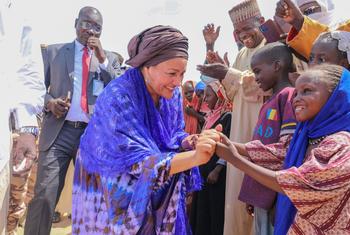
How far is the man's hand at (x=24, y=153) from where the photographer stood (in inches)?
110

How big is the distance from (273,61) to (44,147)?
223 centimetres

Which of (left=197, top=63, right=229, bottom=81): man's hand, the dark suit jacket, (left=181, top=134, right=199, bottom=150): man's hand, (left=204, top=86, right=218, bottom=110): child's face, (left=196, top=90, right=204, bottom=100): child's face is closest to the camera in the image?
(left=181, top=134, right=199, bottom=150): man's hand

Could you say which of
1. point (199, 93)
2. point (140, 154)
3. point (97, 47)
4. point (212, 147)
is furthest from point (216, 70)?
point (199, 93)

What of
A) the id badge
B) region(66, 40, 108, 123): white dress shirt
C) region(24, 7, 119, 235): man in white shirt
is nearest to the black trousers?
region(24, 7, 119, 235): man in white shirt

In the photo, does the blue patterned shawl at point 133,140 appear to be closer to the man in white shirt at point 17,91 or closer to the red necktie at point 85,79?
the man in white shirt at point 17,91

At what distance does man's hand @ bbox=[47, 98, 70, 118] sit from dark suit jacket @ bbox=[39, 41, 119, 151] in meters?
0.07

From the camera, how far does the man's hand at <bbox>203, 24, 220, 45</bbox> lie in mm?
4728

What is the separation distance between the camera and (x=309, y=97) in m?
2.18

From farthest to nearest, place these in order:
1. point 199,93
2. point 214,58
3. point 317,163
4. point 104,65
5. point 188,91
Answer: point 188,91 < point 199,93 < point 104,65 < point 214,58 < point 317,163

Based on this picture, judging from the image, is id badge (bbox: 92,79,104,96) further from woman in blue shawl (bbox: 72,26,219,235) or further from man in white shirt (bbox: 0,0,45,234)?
woman in blue shawl (bbox: 72,26,219,235)

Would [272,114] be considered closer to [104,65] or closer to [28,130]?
[28,130]

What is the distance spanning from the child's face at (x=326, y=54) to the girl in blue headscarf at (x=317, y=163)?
1.59 ft

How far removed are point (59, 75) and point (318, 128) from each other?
2.79 metres

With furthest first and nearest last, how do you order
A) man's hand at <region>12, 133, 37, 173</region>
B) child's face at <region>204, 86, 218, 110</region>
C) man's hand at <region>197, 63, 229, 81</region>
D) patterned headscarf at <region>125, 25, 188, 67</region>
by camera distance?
child's face at <region>204, 86, 218, 110</region>
man's hand at <region>197, 63, 229, 81</region>
man's hand at <region>12, 133, 37, 173</region>
patterned headscarf at <region>125, 25, 188, 67</region>
